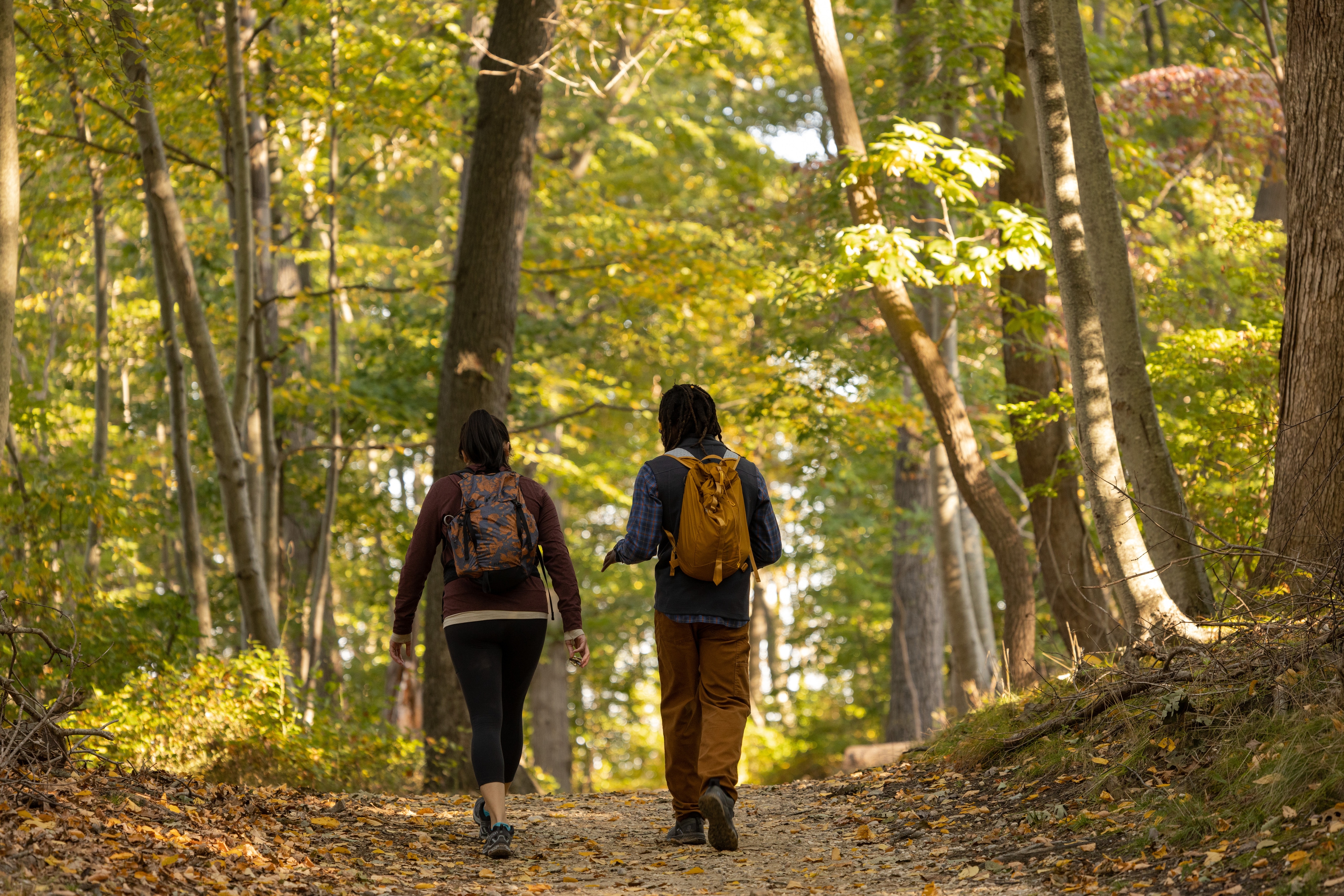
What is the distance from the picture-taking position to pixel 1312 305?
543 centimetres

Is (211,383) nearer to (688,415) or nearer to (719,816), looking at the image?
(688,415)

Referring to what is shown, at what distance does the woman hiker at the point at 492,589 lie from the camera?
16.4 feet

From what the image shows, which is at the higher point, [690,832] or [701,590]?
[701,590]

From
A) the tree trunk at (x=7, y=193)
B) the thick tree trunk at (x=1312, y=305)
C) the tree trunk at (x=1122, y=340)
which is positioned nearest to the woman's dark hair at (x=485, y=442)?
the tree trunk at (x=7, y=193)

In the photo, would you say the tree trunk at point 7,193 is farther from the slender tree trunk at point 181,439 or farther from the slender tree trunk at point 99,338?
the slender tree trunk at point 99,338

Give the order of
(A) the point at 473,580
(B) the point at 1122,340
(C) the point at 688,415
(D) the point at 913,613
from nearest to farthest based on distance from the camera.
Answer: (A) the point at 473,580 < (C) the point at 688,415 < (B) the point at 1122,340 < (D) the point at 913,613

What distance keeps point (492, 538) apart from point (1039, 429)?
18.5 feet

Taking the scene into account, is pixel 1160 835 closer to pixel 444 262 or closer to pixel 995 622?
pixel 995 622

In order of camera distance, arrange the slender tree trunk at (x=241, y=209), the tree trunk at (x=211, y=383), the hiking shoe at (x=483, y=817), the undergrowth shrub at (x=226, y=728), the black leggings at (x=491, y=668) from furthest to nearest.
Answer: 1. the slender tree trunk at (x=241, y=209)
2. the tree trunk at (x=211, y=383)
3. the undergrowth shrub at (x=226, y=728)
4. the hiking shoe at (x=483, y=817)
5. the black leggings at (x=491, y=668)

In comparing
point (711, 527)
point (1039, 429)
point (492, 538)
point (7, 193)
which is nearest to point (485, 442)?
point (492, 538)

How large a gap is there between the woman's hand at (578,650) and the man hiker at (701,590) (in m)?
0.35

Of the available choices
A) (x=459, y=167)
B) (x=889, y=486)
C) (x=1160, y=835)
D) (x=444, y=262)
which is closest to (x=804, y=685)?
(x=889, y=486)

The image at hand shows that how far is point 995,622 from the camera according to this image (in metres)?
19.2

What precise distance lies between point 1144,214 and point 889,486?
8349 mm
